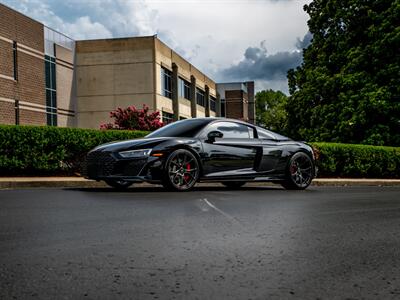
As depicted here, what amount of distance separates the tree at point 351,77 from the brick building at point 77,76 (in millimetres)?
11122

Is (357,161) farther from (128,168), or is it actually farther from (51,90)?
(51,90)

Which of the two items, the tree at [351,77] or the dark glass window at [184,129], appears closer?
the dark glass window at [184,129]

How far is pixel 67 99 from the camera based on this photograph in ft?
117

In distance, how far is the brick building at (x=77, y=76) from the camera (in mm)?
28469

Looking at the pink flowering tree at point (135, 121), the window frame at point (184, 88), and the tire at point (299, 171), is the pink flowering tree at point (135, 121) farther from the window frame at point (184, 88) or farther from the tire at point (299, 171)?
the window frame at point (184, 88)

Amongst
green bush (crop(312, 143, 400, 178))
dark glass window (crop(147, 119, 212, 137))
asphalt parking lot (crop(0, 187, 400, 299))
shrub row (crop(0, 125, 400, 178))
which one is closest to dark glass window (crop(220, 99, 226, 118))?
green bush (crop(312, 143, 400, 178))

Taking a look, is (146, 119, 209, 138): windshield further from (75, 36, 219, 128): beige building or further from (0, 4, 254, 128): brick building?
(75, 36, 219, 128): beige building

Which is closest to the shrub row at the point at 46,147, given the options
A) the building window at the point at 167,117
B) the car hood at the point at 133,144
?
the car hood at the point at 133,144

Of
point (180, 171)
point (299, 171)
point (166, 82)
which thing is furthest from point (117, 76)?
point (180, 171)

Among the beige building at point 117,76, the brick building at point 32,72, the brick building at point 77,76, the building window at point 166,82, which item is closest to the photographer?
the brick building at point 32,72

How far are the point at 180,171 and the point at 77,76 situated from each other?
95.0 feet

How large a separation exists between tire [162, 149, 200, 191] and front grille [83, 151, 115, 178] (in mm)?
949

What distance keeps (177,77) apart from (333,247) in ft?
123

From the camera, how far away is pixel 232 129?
10.6 m
